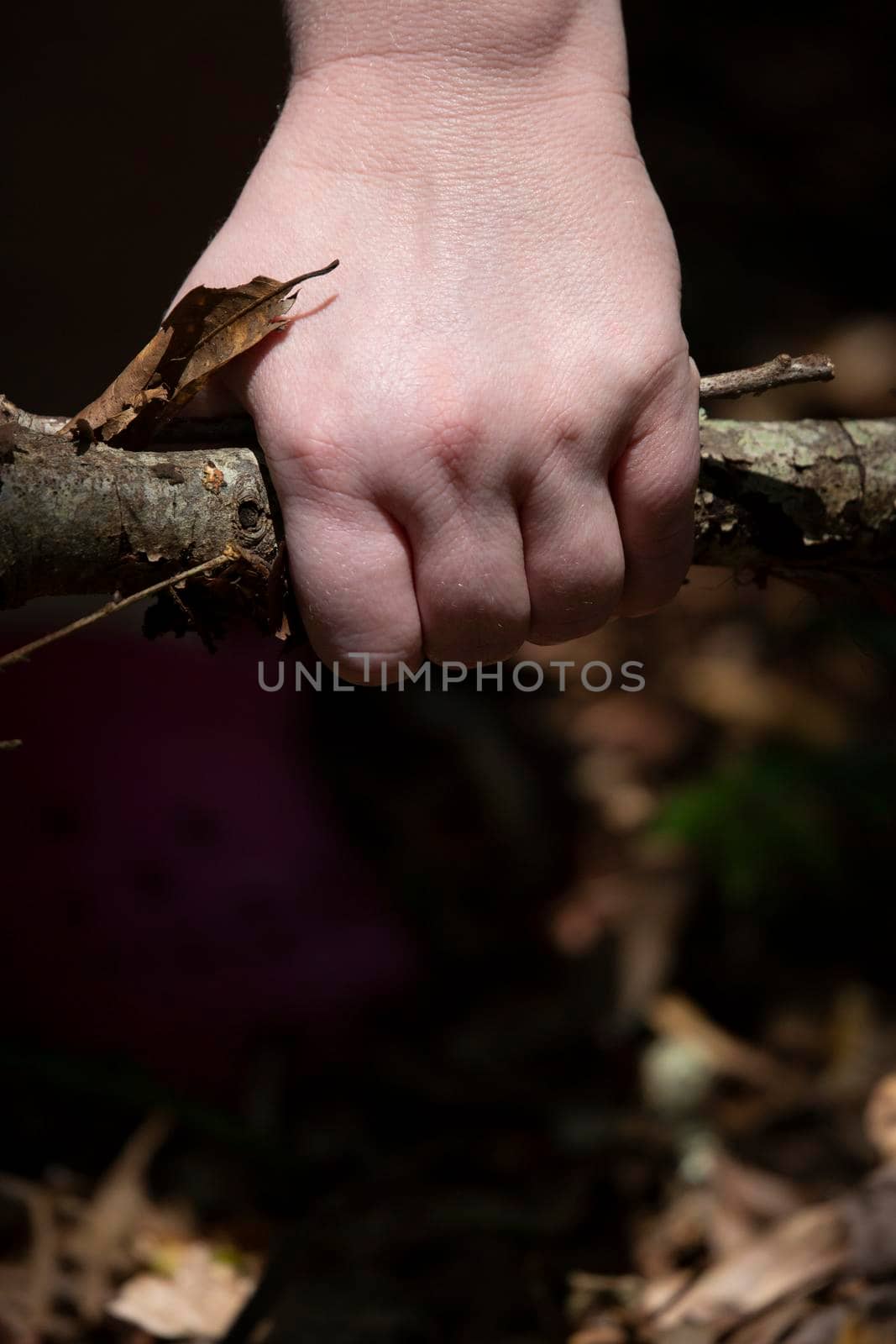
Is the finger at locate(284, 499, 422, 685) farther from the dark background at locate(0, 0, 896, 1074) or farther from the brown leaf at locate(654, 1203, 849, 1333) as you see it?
the brown leaf at locate(654, 1203, 849, 1333)

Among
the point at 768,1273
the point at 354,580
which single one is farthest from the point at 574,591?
the point at 768,1273

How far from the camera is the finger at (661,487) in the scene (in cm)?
86

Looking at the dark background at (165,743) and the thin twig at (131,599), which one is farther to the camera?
the dark background at (165,743)

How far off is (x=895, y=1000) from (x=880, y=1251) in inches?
18.6

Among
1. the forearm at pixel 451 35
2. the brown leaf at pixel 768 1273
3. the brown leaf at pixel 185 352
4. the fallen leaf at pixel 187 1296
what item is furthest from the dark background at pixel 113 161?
the brown leaf at pixel 768 1273

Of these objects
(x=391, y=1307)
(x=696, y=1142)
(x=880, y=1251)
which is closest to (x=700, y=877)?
(x=696, y=1142)

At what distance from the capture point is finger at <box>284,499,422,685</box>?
0.83 meters

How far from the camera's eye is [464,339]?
82cm

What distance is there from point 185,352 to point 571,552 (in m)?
0.31

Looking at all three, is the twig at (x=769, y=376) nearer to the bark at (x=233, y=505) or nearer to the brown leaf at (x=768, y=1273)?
the bark at (x=233, y=505)

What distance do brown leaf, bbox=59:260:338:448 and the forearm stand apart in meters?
0.21

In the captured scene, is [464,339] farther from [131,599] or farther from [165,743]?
[165,743]

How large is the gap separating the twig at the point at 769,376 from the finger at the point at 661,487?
2 centimetres

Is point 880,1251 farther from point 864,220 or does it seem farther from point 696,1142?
point 864,220
